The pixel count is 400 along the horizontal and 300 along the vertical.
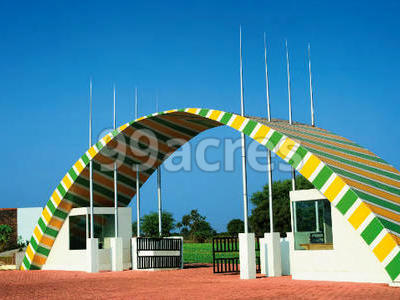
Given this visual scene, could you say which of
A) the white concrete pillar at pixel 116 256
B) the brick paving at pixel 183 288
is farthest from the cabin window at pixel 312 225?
the white concrete pillar at pixel 116 256

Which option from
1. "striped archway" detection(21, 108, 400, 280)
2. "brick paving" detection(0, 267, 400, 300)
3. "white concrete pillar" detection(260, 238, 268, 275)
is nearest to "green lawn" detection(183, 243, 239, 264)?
"striped archway" detection(21, 108, 400, 280)

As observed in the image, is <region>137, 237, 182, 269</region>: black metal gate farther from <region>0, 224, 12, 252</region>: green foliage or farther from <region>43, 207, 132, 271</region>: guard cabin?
<region>0, 224, 12, 252</region>: green foliage

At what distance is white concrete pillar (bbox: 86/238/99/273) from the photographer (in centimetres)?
2348

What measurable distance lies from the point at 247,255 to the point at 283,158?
321 cm

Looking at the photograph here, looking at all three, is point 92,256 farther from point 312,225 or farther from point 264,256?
point 312,225

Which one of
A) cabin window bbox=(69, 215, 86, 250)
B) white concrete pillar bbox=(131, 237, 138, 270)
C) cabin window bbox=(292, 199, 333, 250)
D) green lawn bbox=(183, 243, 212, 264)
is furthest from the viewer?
green lawn bbox=(183, 243, 212, 264)

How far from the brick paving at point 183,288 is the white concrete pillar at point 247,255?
1.21 feet

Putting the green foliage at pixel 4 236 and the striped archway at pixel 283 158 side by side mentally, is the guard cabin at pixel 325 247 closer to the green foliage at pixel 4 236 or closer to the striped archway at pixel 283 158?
the striped archway at pixel 283 158

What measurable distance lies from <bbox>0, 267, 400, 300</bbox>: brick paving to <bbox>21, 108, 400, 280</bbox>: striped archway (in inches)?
64.7

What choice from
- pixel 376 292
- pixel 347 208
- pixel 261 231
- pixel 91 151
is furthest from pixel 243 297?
pixel 261 231

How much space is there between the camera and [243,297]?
1261cm

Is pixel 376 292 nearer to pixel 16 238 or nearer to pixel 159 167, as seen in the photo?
pixel 159 167

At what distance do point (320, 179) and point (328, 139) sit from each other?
3825 millimetres

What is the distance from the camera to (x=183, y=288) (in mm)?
15594
